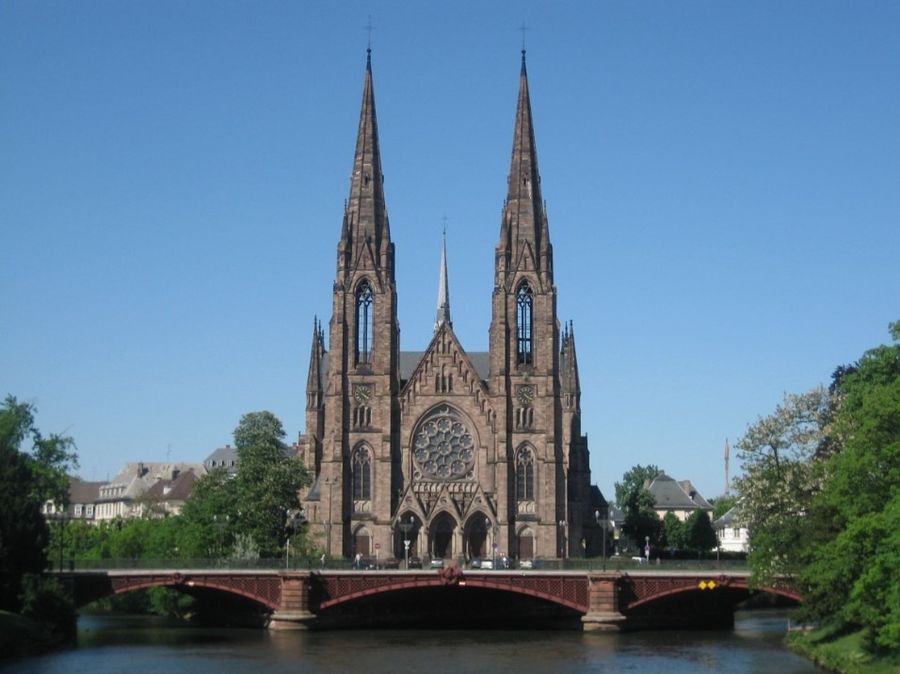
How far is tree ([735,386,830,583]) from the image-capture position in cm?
7562

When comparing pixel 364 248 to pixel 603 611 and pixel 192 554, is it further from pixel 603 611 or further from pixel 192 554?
pixel 603 611

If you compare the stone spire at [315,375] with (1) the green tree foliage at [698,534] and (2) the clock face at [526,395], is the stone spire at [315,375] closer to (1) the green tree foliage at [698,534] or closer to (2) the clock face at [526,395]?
(2) the clock face at [526,395]

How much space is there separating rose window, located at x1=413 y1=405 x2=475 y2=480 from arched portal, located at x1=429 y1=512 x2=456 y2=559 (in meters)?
3.39

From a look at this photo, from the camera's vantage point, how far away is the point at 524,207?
4594 inches

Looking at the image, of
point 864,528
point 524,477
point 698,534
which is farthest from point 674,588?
point 698,534

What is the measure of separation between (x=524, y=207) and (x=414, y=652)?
168 ft

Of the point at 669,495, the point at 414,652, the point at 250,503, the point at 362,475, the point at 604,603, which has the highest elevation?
the point at 669,495

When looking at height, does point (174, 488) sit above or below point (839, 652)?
above

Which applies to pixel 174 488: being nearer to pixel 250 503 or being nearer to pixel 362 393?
pixel 362 393

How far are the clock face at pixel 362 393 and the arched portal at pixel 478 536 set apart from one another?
40.6 feet

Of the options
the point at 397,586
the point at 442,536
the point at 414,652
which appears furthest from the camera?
the point at 442,536

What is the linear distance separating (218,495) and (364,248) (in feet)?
73.8

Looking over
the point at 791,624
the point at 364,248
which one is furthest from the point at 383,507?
the point at 791,624

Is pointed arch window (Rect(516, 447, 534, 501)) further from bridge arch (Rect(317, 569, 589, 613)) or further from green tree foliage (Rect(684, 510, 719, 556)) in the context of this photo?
green tree foliage (Rect(684, 510, 719, 556))
